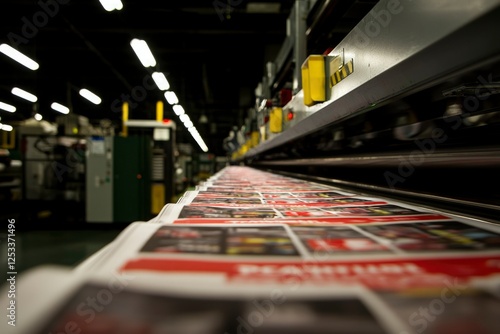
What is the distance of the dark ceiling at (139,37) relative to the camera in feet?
18.1

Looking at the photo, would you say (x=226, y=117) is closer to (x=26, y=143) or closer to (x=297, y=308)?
(x=26, y=143)

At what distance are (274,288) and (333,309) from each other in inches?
3.1

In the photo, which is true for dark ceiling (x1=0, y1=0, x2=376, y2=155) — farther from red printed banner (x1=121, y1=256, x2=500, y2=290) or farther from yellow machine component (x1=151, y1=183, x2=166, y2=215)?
yellow machine component (x1=151, y1=183, x2=166, y2=215)

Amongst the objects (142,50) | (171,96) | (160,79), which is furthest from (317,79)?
(171,96)

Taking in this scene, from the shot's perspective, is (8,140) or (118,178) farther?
(8,140)

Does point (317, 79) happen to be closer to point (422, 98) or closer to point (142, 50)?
point (422, 98)

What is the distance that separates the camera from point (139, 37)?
5.95 m

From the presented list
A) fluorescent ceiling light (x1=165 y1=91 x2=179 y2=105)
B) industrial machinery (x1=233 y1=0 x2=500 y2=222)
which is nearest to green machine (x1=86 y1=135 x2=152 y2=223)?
fluorescent ceiling light (x1=165 y1=91 x2=179 y2=105)

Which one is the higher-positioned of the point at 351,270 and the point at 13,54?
the point at 13,54

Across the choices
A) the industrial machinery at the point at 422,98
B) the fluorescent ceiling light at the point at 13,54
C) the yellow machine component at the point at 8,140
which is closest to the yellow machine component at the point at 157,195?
the fluorescent ceiling light at the point at 13,54

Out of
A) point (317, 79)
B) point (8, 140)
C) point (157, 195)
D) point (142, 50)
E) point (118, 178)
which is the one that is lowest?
point (157, 195)

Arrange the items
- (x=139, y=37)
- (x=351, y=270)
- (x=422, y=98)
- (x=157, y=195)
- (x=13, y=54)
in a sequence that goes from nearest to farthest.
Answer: (x=351, y=270) < (x=422, y=98) < (x=13, y=54) < (x=139, y=37) < (x=157, y=195)

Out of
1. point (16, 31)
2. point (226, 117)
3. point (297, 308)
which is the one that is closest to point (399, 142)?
point (297, 308)

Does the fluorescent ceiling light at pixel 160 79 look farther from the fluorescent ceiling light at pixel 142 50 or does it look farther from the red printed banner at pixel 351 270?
the red printed banner at pixel 351 270
